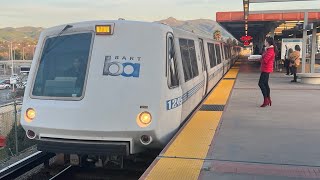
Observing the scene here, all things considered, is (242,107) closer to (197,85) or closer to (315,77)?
(197,85)

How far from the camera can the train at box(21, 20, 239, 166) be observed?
18.7 ft

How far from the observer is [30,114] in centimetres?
602

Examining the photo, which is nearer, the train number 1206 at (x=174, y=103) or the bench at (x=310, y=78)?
the train number 1206 at (x=174, y=103)

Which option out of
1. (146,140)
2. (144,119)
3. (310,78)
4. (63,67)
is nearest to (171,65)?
(144,119)

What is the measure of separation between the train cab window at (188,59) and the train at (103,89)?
3.49 ft

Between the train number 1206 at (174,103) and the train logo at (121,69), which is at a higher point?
the train logo at (121,69)

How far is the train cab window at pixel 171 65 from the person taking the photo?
6.29 meters

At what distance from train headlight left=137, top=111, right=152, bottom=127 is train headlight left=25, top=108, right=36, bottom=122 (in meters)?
1.60

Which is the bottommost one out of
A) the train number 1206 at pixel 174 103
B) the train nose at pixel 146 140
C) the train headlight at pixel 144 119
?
the train nose at pixel 146 140

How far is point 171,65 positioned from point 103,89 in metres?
1.22

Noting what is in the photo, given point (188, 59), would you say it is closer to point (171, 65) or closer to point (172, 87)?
point (171, 65)

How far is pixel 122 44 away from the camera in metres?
6.06

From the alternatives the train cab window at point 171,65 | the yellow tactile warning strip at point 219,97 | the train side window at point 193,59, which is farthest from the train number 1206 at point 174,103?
the yellow tactile warning strip at point 219,97

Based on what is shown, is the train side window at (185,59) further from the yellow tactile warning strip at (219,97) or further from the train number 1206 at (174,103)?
the yellow tactile warning strip at (219,97)
